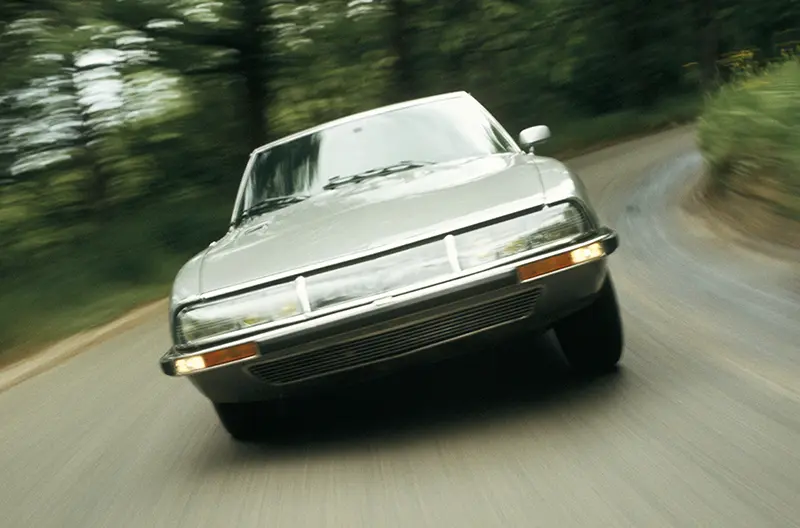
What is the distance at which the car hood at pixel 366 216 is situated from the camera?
4.31 meters

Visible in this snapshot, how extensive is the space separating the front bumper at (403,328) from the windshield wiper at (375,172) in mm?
1465

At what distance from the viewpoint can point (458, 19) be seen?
94.7ft

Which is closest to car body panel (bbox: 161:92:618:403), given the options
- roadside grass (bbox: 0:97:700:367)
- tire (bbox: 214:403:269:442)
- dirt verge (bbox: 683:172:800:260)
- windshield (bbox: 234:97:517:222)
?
tire (bbox: 214:403:269:442)

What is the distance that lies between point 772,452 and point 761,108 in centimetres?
618

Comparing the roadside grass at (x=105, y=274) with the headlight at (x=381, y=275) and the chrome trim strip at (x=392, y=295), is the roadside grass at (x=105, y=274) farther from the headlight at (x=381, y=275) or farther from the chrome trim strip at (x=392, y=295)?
the headlight at (x=381, y=275)

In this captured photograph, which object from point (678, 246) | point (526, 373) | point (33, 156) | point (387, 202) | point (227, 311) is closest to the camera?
point (227, 311)

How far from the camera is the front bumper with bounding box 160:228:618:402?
410 centimetres

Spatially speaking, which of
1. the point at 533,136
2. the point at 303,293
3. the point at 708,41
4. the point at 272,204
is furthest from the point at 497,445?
the point at 708,41

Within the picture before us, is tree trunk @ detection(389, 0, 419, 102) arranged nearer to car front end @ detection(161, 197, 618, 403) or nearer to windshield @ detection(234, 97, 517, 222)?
windshield @ detection(234, 97, 517, 222)

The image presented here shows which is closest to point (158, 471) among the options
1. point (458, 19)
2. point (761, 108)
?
point (761, 108)

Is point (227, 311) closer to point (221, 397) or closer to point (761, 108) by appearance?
point (221, 397)

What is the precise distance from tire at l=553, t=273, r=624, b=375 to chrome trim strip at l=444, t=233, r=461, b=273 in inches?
29.2

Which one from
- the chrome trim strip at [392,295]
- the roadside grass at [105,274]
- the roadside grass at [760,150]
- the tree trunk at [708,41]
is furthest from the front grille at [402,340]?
the tree trunk at [708,41]

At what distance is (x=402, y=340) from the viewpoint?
4.21m
